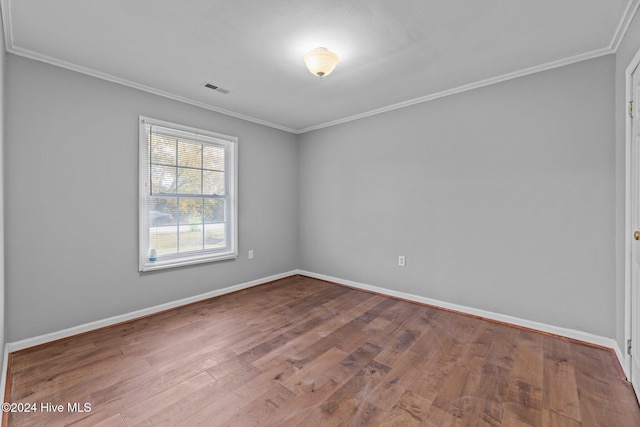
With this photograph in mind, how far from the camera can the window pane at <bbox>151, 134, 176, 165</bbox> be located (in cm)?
318

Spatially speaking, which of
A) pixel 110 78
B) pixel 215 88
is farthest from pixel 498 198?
pixel 110 78

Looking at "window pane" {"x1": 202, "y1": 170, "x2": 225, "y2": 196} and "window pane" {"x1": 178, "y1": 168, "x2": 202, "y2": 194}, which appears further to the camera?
"window pane" {"x1": 202, "y1": 170, "x2": 225, "y2": 196}

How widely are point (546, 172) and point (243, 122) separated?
3.62 metres

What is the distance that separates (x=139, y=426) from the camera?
1553mm

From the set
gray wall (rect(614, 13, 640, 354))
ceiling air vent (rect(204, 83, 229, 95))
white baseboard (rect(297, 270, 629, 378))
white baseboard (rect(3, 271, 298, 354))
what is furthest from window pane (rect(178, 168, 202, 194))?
gray wall (rect(614, 13, 640, 354))

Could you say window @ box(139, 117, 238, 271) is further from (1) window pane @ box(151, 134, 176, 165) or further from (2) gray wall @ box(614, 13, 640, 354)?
(2) gray wall @ box(614, 13, 640, 354)

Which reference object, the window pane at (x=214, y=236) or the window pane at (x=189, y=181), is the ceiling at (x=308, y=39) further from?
the window pane at (x=214, y=236)

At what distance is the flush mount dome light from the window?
6.21 feet

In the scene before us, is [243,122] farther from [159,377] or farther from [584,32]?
[584,32]

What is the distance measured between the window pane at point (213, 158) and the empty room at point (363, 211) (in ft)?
0.08

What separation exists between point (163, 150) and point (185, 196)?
573mm

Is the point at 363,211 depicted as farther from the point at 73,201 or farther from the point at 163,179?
the point at 73,201

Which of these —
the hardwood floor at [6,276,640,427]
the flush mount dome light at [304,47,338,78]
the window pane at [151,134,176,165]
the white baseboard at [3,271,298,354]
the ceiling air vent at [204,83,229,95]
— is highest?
the ceiling air vent at [204,83,229,95]

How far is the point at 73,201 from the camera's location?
263cm
